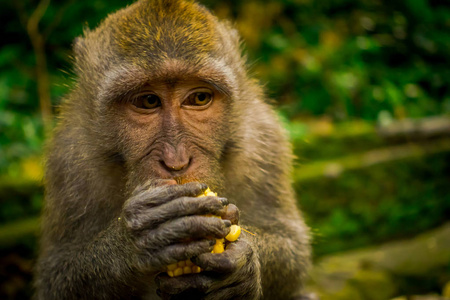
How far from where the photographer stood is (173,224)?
2.03m

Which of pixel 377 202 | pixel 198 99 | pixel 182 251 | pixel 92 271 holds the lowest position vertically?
pixel 377 202

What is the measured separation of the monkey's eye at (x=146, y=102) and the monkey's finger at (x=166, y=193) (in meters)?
0.59

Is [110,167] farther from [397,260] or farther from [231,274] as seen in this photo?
[397,260]

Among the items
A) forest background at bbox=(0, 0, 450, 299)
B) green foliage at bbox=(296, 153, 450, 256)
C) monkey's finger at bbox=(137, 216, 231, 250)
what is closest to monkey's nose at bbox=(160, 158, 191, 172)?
monkey's finger at bbox=(137, 216, 231, 250)

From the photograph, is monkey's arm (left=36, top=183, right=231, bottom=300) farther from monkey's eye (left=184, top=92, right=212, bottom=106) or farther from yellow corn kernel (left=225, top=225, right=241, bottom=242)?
monkey's eye (left=184, top=92, right=212, bottom=106)

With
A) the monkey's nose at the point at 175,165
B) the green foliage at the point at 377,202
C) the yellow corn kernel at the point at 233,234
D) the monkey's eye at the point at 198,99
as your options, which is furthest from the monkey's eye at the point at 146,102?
the green foliage at the point at 377,202

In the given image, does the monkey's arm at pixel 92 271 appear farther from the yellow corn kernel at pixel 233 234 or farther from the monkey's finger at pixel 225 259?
the yellow corn kernel at pixel 233 234

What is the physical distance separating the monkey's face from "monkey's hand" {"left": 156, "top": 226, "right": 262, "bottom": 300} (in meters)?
0.39

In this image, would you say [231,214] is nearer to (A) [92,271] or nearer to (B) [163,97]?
(B) [163,97]

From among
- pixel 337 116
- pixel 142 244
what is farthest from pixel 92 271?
pixel 337 116

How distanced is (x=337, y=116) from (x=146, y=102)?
4.83 m

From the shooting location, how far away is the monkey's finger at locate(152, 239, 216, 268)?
2027 mm

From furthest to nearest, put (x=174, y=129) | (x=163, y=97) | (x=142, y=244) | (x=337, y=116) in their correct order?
(x=337, y=116) → (x=163, y=97) → (x=174, y=129) → (x=142, y=244)

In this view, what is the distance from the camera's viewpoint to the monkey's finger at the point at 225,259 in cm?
206
